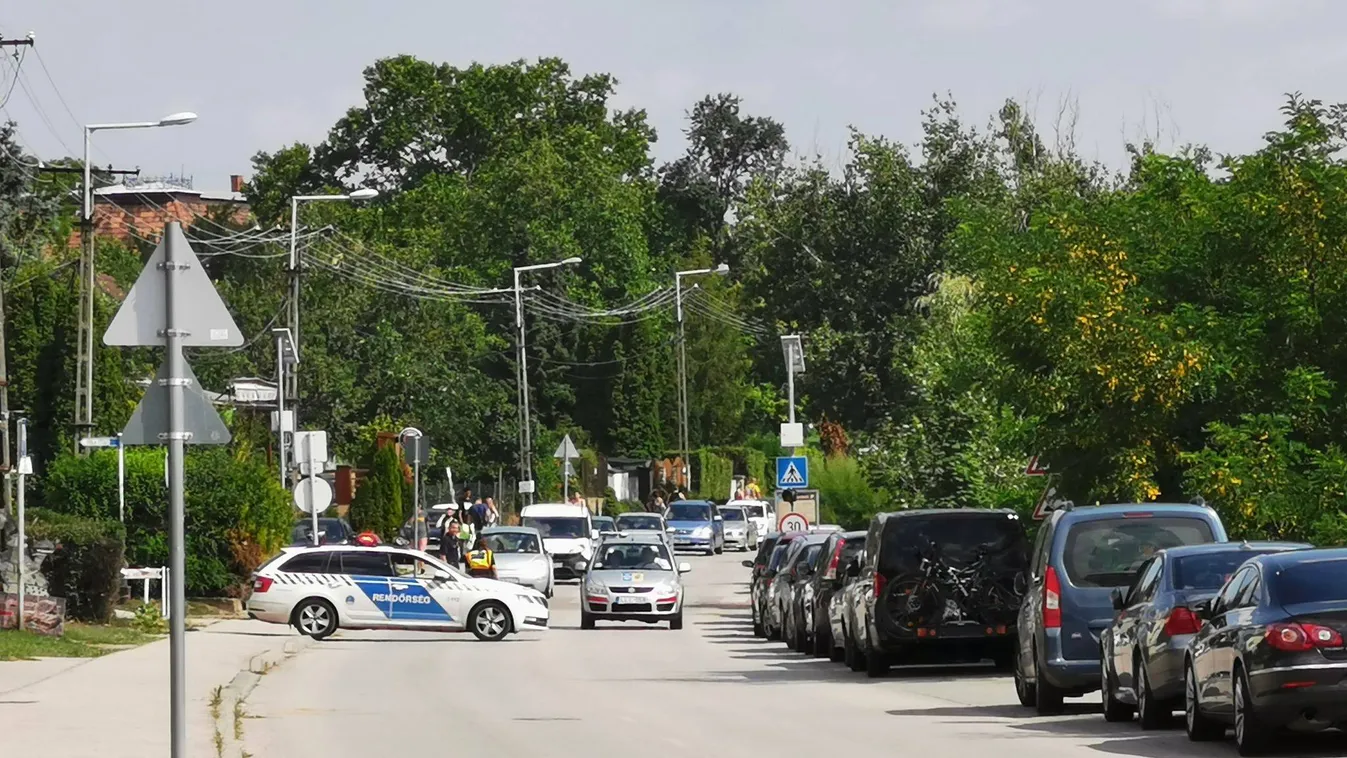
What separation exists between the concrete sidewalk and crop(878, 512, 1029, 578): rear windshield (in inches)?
269

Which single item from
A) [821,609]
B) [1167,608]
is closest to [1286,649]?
[1167,608]

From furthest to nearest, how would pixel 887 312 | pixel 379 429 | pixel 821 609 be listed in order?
1. pixel 379 429
2. pixel 887 312
3. pixel 821 609

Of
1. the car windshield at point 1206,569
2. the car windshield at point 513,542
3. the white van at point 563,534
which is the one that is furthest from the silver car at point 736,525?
Answer: the car windshield at point 1206,569

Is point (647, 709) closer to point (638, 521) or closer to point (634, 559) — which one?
point (634, 559)

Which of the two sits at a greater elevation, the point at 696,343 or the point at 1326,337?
the point at 696,343

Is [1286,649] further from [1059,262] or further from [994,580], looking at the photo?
[1059,262]

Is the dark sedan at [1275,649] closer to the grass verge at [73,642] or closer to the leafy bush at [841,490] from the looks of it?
the grass verge at [73,642]

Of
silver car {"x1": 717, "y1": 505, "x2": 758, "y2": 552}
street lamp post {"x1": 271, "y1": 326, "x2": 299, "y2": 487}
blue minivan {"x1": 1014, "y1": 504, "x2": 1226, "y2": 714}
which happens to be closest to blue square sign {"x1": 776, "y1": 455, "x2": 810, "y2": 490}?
street lamp post {"x1": 271, "y1": 326, "x2": 299, "y2": 487}

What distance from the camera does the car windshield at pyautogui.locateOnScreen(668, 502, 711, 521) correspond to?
79.4m

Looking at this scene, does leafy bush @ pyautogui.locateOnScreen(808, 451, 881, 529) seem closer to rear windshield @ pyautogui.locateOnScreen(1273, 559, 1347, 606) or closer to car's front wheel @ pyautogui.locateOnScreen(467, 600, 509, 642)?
car's front wheel @ pyautogui.locateOnScreen(467, 600, 509, 642)

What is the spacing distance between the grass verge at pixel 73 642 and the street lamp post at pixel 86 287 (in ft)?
30.3

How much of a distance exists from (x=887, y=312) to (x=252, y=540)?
36243 mm

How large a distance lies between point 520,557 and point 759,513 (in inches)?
1606

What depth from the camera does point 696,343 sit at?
114312 millimetres
